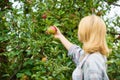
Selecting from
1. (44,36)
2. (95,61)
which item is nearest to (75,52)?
(44,36)

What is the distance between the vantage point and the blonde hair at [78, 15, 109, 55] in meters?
3.96

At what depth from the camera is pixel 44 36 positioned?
15.5 ft

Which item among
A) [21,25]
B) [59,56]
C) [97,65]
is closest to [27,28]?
[21,25]

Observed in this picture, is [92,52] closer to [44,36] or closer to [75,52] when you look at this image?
[75,52]

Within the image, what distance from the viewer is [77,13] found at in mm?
5043

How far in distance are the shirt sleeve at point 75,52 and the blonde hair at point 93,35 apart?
1.25 feet

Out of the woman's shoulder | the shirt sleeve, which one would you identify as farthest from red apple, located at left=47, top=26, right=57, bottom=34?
the woman's shoulder

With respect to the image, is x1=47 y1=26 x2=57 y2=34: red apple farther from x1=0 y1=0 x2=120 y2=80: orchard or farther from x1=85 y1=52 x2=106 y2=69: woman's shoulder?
x1=85 y1=52 x2=106 y2=69: woman's shoulder

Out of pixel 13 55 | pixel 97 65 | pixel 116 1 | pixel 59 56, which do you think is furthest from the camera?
pixel 116 1

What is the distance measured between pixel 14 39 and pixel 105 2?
109 cm

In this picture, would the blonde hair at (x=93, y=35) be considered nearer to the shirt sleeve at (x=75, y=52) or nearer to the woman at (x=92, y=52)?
the woman at (x=92, y=52)

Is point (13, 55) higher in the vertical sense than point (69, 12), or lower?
lower

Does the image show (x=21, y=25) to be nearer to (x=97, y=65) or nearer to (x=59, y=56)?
(x=59, y=56)

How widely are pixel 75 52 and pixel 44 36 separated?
411mm
